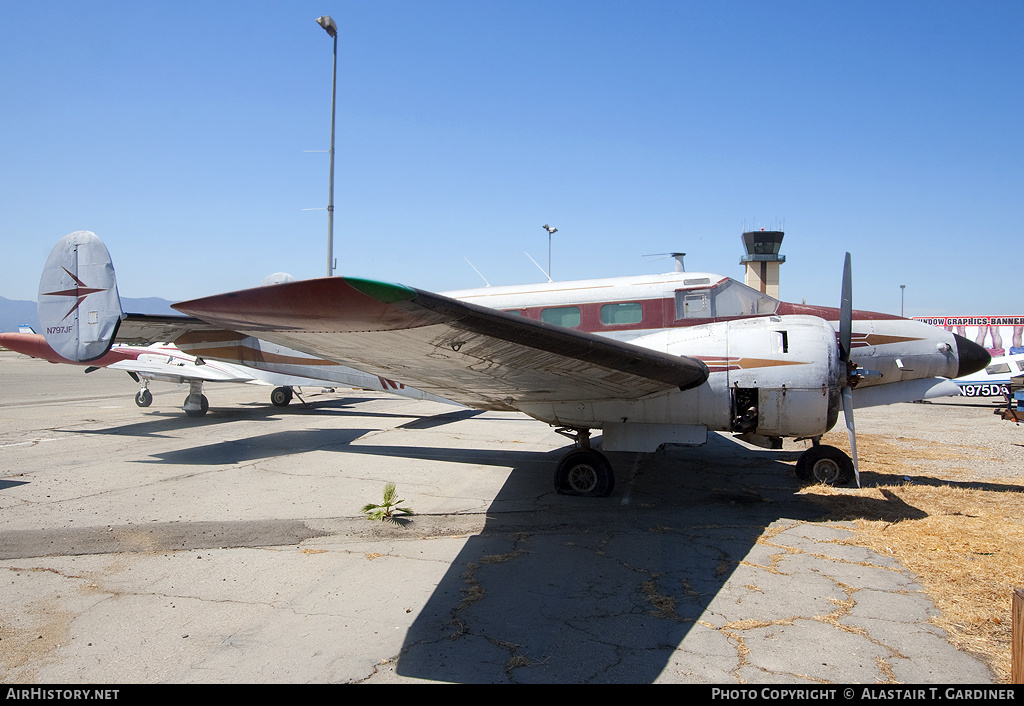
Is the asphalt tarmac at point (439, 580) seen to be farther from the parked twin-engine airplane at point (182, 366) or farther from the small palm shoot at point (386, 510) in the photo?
the parked twin-engine airplane at point (182, 366)

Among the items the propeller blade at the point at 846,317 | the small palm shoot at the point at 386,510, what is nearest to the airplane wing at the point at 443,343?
the small palm shoot at the point at 386,510

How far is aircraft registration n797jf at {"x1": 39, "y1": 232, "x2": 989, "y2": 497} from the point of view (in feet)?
10.9

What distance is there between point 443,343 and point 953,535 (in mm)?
5412

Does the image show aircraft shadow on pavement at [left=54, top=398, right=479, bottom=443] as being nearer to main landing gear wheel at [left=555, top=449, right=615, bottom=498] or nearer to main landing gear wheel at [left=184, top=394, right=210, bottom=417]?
main landing gear wheel at [left=184, top=394, right=210, bottom=417]

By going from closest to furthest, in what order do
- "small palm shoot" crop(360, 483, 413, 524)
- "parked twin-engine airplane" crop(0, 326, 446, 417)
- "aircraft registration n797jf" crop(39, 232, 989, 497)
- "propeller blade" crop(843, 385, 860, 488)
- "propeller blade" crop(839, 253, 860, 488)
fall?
"aircraft registration n797jf" crop(39, 232, 989, 497), "small palm shoot" crop(360, 483, 413, 524), "propeller blade" crop(843, 385, 860, 488), "propeller blade" crop(839, 253, 860, 488), "parked twin-engine airplane" crop(0, 326, 446, 417)

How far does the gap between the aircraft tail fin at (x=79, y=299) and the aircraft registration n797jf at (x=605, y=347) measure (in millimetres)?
24

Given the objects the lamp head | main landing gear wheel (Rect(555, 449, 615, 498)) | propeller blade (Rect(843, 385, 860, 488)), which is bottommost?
main landing gear wheel (Rect(555, 449, 615, 498))

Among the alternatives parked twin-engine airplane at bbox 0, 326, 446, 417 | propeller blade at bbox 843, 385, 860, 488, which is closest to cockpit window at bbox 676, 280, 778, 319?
propeller blade at bbox 843, 385, 860, 488

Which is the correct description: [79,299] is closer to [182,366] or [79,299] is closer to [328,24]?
[182,366]

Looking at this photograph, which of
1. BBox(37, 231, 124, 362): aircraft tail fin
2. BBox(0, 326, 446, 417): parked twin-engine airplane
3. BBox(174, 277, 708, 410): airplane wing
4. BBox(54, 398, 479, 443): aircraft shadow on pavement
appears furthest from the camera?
BBox(0, 326, 446, 417): parked twin-engine airplane

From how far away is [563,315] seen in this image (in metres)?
8.91

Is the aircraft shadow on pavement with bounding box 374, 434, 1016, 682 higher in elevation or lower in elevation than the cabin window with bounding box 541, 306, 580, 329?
lower

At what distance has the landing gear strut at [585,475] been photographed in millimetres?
7391

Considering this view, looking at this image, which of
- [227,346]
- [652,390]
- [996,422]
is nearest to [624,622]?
[652,390]
